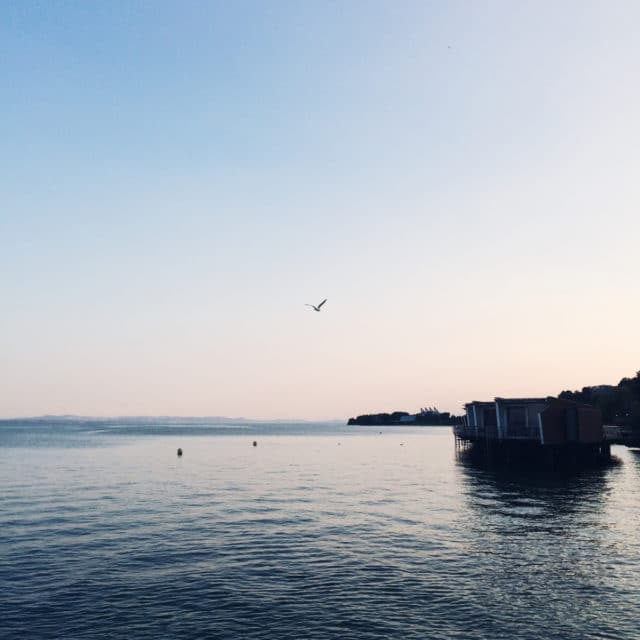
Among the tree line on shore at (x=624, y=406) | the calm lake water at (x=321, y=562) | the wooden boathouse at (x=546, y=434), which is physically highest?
the tree line on shore at (x=624, y=406)

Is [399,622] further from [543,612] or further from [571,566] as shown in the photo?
[571,566]

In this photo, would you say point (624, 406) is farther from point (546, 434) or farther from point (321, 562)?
point (321, 562)

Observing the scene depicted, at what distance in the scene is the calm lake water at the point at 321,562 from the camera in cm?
2131

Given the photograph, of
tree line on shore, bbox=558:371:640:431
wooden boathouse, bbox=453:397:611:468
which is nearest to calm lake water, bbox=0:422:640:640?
wooden boathouse, bbox=453:397:611:468

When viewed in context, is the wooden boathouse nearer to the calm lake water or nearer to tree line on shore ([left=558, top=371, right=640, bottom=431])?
the calm lake water

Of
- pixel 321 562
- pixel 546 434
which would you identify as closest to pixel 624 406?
pixel 546 434

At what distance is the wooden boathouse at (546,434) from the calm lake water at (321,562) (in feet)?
51.1

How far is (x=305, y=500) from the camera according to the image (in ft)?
168

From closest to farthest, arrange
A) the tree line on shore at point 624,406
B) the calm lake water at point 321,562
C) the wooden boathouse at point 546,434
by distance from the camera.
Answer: the calm lake water at point 321,562, the wooden boathouse at point 546,434, the tree line on shore at point 624,406

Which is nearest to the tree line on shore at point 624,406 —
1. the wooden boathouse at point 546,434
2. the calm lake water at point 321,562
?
the wooden boathouse at point 546,434

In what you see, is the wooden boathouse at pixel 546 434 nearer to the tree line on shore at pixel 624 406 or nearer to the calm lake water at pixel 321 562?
the calm lake water at pixel 321 562

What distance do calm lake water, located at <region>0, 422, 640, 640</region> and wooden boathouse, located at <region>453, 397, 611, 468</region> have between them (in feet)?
51.1

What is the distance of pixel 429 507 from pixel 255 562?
21.3 metres

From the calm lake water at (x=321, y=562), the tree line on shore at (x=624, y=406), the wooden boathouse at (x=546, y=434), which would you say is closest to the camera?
the calm lake water at (x=321, y=562)
